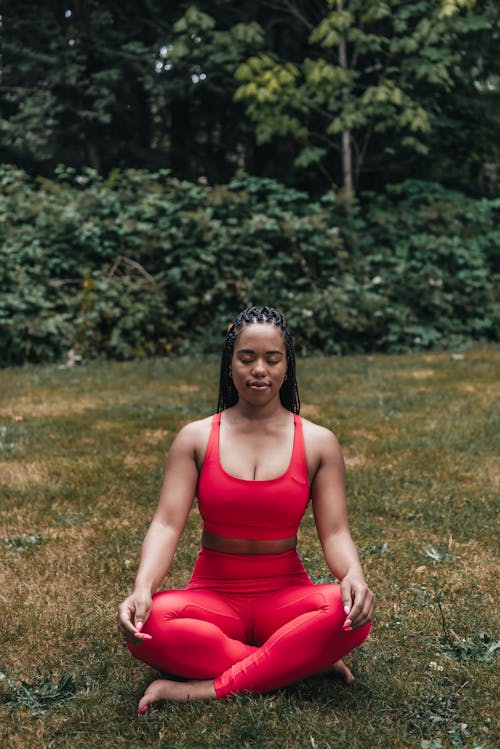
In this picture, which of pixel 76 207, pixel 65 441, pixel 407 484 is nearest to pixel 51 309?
pixel 76 207

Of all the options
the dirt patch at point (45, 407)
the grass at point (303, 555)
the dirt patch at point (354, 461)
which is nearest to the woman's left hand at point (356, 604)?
the grass at point (303, 555)


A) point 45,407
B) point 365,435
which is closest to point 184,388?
point 45,407

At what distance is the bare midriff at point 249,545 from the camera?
2557mm

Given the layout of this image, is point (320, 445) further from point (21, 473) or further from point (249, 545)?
point (21, 473)

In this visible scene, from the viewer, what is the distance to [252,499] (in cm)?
249

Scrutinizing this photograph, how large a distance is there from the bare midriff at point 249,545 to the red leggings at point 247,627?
2 cm

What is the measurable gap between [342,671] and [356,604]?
1.32 feet

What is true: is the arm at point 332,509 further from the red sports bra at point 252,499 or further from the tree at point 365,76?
the tree at point 365,76

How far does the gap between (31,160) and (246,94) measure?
5.33m

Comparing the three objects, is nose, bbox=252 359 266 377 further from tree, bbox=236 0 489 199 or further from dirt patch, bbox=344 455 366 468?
tree, bbox=236 0 489 199

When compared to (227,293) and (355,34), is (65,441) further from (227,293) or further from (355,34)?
(355,34)

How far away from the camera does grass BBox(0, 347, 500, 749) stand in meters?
Answer: 2.31

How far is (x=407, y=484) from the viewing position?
458 centimetres

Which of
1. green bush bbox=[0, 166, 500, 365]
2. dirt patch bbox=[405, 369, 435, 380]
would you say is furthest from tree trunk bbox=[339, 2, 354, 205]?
dirt patch bbox=[405, 369, 435, 380]
